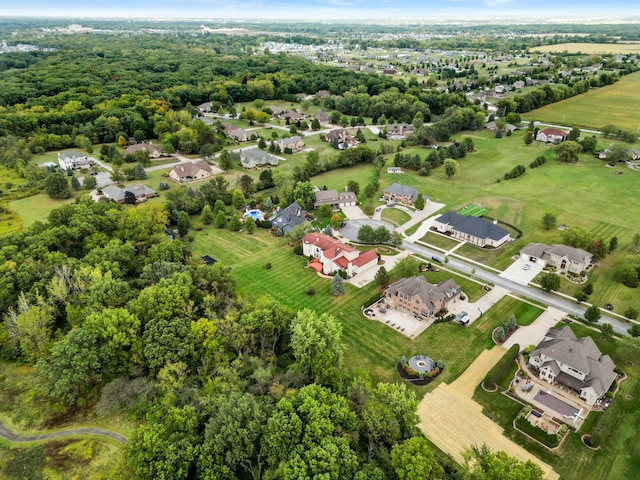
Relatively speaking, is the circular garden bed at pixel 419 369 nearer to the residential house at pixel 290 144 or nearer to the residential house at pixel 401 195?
the residential house at pixel 401 195

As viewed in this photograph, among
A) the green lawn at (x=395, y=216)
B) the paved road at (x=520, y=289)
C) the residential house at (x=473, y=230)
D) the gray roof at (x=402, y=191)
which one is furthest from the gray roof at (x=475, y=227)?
the gray roof at (x=402, y=191)

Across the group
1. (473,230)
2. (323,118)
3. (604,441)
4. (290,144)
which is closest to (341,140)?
(290,144)

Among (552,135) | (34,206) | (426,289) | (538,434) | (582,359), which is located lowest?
(34,206)

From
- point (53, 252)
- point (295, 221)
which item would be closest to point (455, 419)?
point (295, 221)

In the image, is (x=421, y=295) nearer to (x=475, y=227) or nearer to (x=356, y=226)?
(x=475, y=227)

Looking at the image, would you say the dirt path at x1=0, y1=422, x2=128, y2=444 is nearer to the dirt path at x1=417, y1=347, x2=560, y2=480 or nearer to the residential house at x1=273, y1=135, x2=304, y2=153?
the dirt path at x1=417, y1=347, x2=560, y2=480
